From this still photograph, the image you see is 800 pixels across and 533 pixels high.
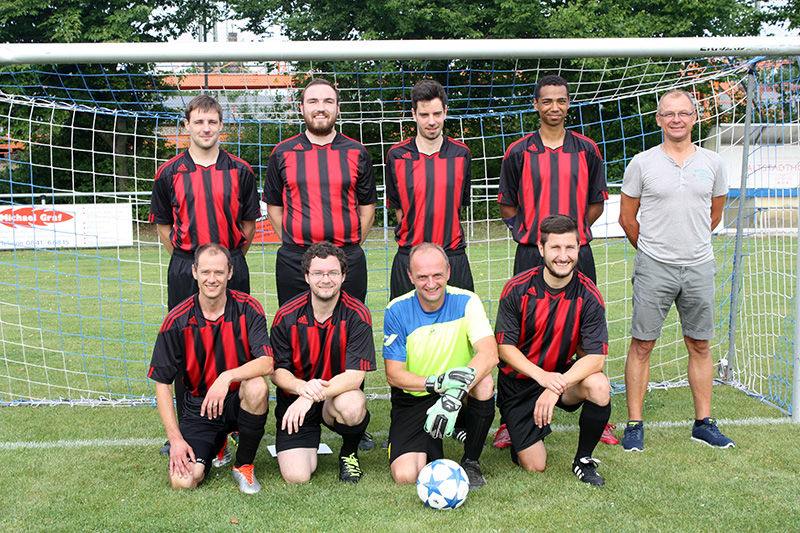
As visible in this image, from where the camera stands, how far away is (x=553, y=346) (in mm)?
3420

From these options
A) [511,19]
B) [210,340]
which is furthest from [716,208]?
[511,19]

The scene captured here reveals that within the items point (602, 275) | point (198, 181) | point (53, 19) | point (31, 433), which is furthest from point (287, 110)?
point (53, 19)

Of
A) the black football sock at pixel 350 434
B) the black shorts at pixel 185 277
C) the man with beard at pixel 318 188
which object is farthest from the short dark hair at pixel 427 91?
the black football sock at pixel 350 434

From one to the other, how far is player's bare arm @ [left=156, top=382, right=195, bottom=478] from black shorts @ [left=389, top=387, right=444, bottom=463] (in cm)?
95

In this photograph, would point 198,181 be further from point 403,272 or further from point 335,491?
point 335,491

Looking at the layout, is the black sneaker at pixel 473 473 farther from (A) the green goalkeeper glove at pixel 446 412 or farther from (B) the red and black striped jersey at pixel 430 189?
(B) the red and black striped jersey at pixel 430 189

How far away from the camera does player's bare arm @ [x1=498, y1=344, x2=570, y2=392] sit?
10.4 ft

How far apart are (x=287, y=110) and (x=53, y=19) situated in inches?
695

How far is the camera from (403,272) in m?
3.76

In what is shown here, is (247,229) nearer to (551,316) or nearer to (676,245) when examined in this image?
(551,316)

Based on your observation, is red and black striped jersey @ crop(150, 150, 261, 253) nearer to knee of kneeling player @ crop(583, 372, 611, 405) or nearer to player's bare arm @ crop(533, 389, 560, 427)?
player's bare arm @ crop(533, 389, 560, 427)

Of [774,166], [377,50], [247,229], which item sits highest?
[377,50]

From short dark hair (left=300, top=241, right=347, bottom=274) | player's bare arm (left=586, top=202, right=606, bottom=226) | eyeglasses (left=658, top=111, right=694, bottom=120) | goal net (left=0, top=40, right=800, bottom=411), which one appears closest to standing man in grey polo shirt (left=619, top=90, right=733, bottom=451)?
eyeglasses (left=658, top=111, right=694, bottom=120)

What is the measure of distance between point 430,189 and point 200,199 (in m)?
1.24
